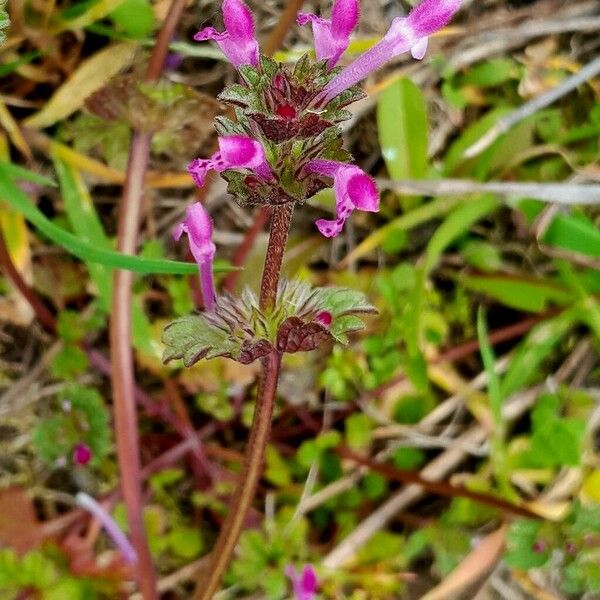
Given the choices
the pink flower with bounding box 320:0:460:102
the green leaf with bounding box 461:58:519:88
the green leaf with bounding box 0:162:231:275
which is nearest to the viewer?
the pink flower with bounding box 320:0:460:102

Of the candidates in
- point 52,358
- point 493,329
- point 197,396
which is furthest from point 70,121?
point 493,329

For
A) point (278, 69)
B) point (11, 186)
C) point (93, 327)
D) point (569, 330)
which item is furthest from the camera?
point (569, 330)

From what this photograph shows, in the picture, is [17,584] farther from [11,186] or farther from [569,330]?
[569,330]

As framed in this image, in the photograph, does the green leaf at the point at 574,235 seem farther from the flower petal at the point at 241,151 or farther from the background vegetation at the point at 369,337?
the flower petal at the point at 241,151

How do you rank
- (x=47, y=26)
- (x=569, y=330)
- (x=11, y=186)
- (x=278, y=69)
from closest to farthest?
(x=278, y=69), (x=11, y=186), (x=47, y=26), (x=569, y=330)

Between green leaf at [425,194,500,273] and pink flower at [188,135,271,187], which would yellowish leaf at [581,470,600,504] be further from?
pink flower at [188,135,271,187]

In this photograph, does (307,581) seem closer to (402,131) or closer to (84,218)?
(84,218)

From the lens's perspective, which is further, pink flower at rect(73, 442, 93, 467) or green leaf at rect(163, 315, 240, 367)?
pink flower at rect(73, 442, 93, 467)

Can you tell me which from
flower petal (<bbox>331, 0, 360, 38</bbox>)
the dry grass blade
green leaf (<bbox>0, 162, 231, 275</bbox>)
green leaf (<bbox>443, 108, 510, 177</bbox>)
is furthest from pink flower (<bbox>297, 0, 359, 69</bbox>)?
the dry grass blade
